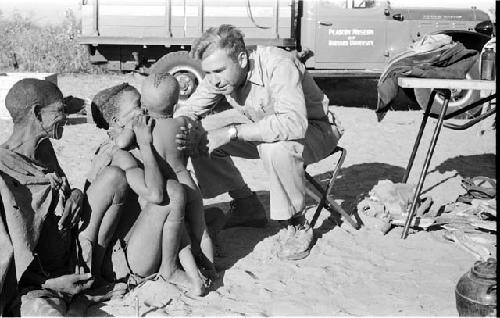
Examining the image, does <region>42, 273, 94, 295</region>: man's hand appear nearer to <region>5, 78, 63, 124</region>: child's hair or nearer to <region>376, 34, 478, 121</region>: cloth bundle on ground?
<region>5, 78, 63, 124</region>: child's hair

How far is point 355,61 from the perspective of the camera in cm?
1108

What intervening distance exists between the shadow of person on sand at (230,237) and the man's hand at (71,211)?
2.85ft

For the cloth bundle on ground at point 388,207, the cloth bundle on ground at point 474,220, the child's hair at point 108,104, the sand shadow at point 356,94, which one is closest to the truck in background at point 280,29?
the sand shadow at point 356,94

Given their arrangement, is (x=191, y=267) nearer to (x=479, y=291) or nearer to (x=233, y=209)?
(x=233, y=209)

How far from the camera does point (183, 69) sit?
10383 mm

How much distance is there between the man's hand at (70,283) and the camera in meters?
3.33

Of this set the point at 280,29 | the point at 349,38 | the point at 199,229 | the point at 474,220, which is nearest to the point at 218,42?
the point at 199,229

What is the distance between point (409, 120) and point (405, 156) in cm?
255

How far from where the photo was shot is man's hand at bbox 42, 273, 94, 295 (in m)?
3.33

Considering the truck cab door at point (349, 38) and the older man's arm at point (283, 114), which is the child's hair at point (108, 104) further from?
the truck cab door at point (349, 38)

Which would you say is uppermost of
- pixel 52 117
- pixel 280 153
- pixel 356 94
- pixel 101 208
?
pixel 52 117

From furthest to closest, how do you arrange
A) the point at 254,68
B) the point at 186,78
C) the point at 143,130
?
the point at 186,78
the point at 254,68
the point at 143,130

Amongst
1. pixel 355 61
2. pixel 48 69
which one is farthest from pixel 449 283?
pixel 48 69

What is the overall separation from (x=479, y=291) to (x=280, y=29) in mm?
8015
